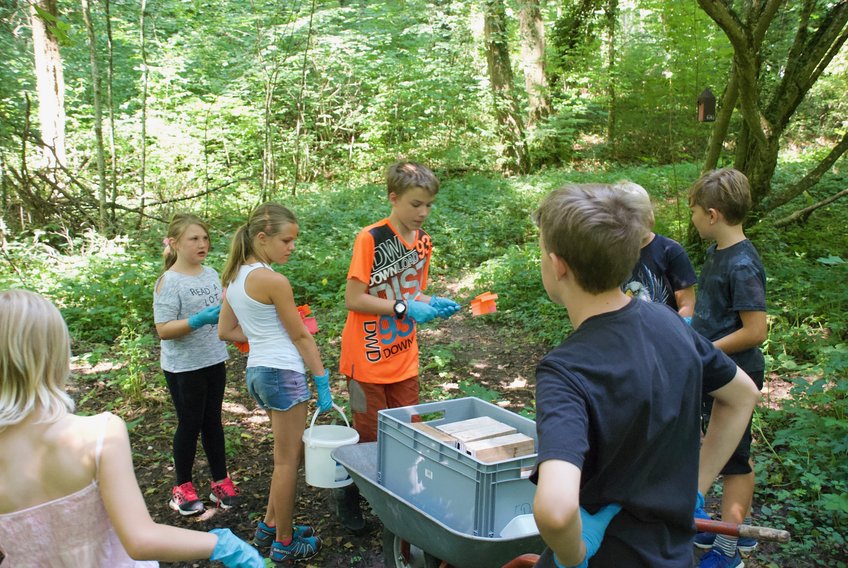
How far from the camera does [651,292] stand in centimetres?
320

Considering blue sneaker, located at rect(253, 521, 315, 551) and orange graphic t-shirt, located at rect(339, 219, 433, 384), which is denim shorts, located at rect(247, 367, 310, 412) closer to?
orange graphic t-shirt, located at rect(339, 219, 433, 384)

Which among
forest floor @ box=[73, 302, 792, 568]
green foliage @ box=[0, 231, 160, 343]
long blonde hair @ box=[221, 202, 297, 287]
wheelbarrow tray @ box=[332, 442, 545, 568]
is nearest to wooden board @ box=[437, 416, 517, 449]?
wheelbarrow tray @ box=[332, 442, 545, 568]

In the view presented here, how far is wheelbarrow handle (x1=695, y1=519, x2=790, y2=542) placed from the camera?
1.55 meters

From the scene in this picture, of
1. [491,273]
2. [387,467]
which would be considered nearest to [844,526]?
[387,467]

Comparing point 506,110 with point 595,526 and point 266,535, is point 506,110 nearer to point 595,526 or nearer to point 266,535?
point 266,535

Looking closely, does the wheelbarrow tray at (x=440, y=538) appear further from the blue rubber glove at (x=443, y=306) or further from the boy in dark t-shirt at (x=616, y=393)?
the blue rubber glove at (x=443, y=306)

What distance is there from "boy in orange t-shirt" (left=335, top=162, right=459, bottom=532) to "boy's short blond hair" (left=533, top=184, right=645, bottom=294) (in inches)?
72.1

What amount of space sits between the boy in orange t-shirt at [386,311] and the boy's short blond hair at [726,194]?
1.26m

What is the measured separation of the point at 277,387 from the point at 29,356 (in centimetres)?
157

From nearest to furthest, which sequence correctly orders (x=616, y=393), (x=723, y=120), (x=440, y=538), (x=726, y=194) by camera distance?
(x=616, y=393) < (x=440, y=538) < (x=726, y=194) < (x=723, y=120)

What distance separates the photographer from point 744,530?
1.60m

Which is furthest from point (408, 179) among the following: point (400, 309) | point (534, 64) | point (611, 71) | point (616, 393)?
point (611, 71)

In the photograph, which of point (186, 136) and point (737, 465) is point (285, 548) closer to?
point (737, 465)

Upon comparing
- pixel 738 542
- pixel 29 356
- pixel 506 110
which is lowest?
pixel 738 542
